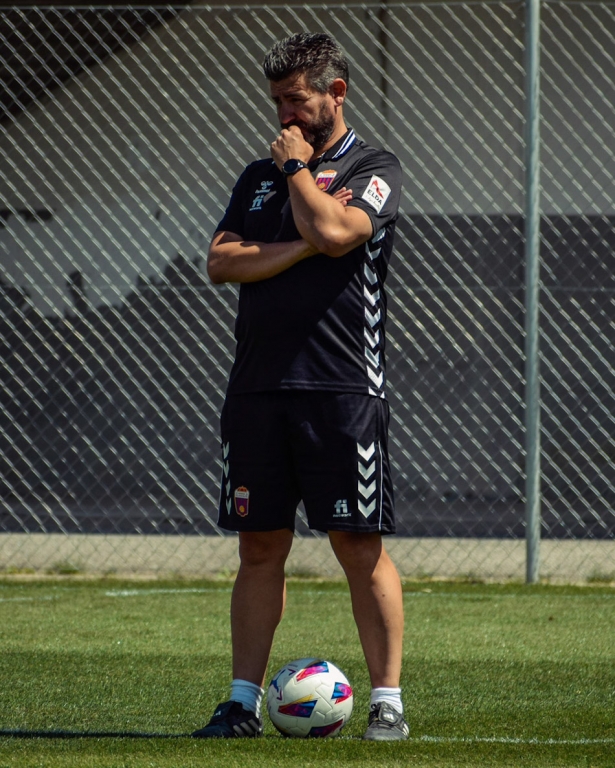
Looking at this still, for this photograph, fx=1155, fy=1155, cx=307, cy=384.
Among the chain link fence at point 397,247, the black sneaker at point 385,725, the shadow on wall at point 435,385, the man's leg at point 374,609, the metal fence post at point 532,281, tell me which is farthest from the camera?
the shadow on wall at point 435,385

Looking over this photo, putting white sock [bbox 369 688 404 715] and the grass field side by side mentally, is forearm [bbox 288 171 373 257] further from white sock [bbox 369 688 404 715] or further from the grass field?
the grass field

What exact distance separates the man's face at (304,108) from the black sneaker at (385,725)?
55.1 inches

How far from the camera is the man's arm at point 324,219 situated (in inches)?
106

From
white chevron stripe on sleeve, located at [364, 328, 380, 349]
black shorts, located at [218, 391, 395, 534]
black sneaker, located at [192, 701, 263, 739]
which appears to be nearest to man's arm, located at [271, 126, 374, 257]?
white chevron stripe on sleeve, located at [364, 328, 380, 349]

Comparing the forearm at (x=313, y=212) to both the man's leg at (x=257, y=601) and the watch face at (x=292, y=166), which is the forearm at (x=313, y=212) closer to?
the watch face at (x=292, y=166)

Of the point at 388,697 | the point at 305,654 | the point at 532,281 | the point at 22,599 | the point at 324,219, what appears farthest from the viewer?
the point at 532,281

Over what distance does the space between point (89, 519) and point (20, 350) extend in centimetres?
139

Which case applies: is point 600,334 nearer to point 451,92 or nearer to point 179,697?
point 451,92

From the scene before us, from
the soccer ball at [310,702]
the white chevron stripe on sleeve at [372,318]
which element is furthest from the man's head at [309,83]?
the soccer ball at [310,702]

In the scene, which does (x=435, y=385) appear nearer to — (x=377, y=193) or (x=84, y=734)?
(x=377, y=193)

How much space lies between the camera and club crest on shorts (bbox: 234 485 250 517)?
283 centimetres

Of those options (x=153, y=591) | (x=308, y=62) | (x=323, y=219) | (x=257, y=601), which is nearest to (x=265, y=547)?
(x=257, y=601)

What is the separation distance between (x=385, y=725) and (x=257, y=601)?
0.44 meters

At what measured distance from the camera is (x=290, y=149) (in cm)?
280
